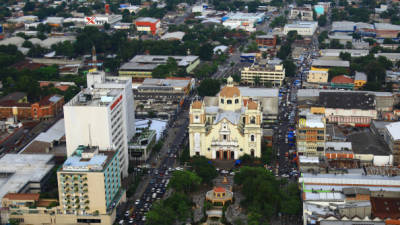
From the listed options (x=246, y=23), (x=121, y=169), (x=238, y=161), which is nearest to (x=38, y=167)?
(x=121, y=169)

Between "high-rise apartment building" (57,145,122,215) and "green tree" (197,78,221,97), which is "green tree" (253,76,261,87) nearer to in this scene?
"green tree" (197,78,221,97)

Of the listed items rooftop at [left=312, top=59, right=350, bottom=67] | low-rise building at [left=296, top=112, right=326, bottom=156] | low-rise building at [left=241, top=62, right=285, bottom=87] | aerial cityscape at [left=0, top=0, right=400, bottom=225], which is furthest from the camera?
rooftop at [left=312, top=59, right=350, bottom=67]

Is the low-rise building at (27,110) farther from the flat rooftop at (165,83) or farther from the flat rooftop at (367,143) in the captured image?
the flat rooftop at (367,143)

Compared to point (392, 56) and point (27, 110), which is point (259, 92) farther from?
point (392, 56)

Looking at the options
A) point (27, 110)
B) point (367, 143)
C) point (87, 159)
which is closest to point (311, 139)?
point (367, 143)

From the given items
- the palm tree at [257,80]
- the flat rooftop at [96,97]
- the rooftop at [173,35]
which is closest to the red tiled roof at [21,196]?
the flat rooftop at [96,97]

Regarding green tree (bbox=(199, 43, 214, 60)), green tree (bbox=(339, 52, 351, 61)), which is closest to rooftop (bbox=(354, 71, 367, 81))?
green tree (bbox=(339, 52, 351, 61))
